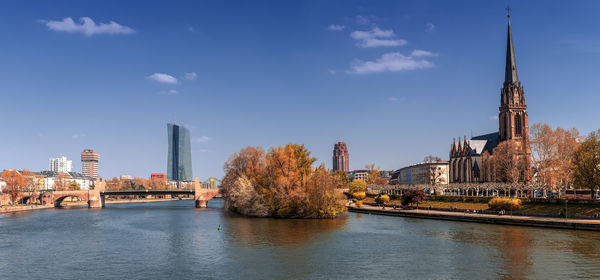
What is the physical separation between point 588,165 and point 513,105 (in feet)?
210

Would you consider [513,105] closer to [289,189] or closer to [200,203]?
[289,189]

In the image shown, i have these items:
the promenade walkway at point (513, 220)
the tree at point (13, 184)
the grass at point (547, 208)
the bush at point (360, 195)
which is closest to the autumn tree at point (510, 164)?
the grass at point (547, 208)

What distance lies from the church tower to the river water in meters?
76.8

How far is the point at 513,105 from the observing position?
149m

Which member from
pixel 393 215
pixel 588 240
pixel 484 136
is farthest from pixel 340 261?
pixel 484 136

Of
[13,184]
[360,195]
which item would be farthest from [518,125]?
[13,184]

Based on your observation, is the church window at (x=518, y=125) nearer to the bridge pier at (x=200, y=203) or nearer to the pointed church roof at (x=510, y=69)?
the pointed church roof at (x=510, y=69)

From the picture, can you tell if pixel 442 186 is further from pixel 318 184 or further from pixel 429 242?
pixel 429 242

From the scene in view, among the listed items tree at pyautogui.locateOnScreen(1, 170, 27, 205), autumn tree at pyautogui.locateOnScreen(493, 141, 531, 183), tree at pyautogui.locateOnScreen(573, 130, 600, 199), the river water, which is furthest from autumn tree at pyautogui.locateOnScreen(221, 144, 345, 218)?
tree at pyautogui.locateOnScreen(1, 170, 27, 205)

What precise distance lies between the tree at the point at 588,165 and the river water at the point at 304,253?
73.1ft

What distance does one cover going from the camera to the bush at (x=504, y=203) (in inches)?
3723

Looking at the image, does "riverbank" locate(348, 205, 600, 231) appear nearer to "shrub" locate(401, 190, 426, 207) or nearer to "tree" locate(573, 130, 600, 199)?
"shrub" locate(401, 190, 426, 207)

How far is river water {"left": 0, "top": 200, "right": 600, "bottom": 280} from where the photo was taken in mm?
45562

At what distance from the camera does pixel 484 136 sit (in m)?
179
